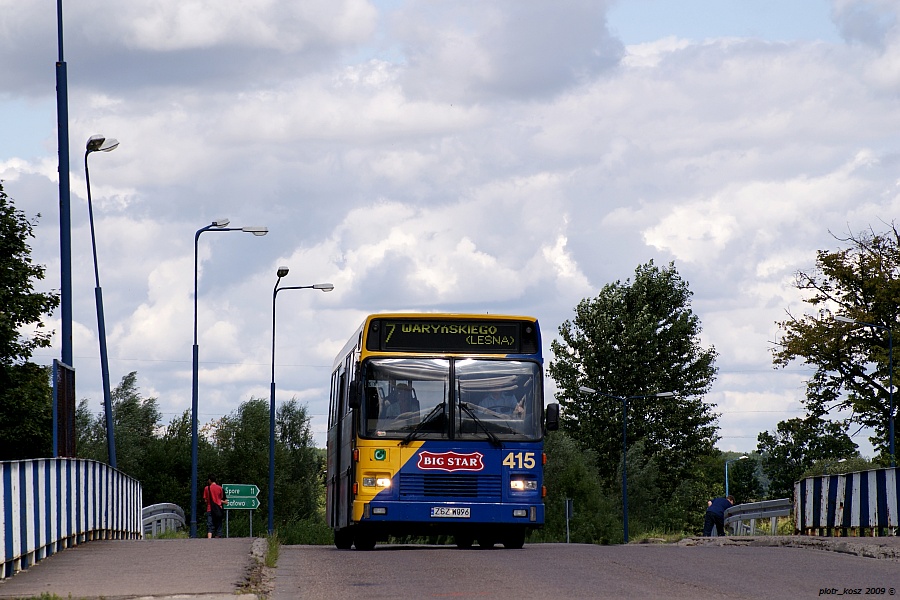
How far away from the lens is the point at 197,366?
143ft

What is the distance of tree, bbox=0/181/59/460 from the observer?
50438 mm

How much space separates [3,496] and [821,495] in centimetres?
1615

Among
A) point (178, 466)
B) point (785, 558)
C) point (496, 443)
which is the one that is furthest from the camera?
point (178, 466)

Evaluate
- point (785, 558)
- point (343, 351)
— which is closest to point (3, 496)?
point (785, 558)

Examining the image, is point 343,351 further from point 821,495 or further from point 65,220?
point 821,495

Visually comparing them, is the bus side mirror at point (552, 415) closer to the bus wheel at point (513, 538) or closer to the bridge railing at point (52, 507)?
the bus wheel at point (513, 538)

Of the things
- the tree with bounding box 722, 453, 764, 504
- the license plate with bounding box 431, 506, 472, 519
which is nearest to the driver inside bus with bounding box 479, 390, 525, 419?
the license plate with bounding box 431, 506, 472, 519

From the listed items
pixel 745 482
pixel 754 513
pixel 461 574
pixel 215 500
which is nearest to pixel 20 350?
pixel 215 500

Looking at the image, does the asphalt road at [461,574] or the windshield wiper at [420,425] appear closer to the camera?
the asphalt road at [461,574]

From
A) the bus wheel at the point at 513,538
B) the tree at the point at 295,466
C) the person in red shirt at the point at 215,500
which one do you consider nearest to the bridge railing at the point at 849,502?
the bus wheel at the point at 513,538

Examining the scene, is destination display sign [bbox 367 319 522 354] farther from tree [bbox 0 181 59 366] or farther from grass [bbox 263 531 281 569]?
tree [bbox 0 181 59 366]

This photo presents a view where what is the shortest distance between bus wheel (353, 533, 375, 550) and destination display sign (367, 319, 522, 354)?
2.90 m

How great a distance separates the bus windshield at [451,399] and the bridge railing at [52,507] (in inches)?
159

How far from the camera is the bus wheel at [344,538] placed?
73.6ft
